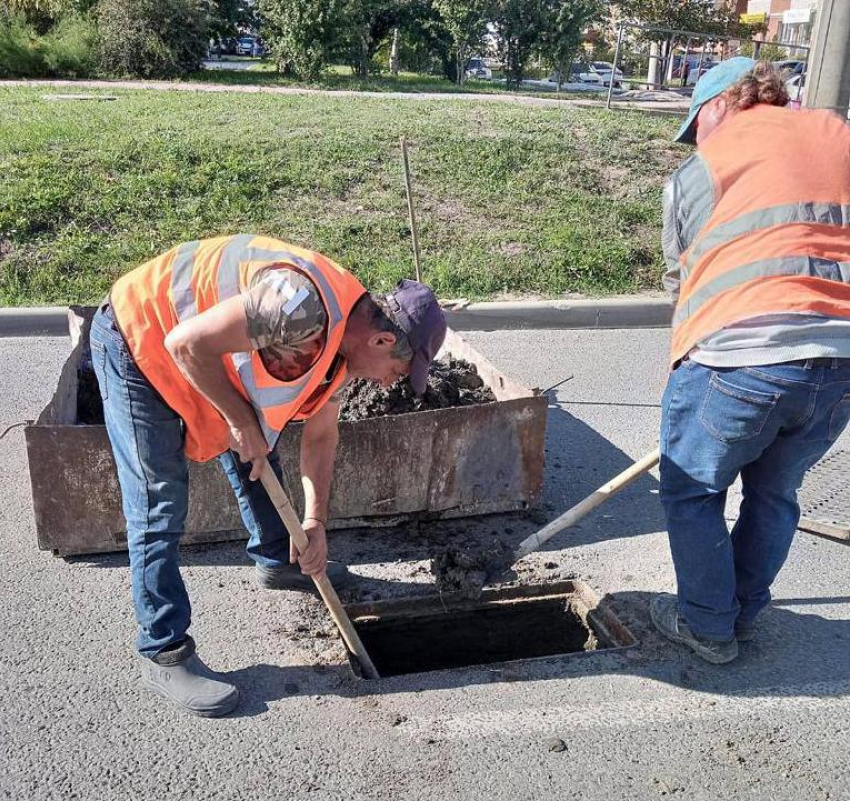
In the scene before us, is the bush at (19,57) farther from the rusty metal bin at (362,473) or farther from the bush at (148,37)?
the rusty metal bin at (362,473)

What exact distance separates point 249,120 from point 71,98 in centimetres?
378

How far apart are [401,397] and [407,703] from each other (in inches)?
67.9

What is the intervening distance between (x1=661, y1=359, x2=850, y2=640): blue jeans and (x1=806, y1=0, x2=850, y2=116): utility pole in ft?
15.8

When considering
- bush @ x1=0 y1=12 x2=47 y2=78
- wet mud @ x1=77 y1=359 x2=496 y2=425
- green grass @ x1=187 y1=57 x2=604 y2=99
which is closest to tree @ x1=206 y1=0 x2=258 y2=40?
green grass @ x1=187 y1=57 x2=604 y2=99

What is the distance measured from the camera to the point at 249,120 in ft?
35.7

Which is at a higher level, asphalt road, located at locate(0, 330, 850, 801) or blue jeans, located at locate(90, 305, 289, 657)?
blue jeans, located at locate(90, 305, 289, 657)

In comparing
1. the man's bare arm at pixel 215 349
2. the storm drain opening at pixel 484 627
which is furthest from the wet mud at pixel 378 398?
the man's bare arm at pixel 215 349

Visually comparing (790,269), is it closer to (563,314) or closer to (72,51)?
(563,314)

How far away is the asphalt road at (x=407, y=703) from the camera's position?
277 cm

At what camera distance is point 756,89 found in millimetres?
2918

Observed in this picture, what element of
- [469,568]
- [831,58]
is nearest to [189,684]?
[469,568]

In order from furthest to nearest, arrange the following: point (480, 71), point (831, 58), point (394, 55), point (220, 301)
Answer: point (480, 71)
point (394, 55)
point (831, 58)
point (220, 301)

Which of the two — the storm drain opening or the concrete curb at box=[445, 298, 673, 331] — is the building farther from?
the storm drain opening

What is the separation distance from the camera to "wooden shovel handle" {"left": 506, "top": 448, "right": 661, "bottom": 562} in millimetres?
3518
